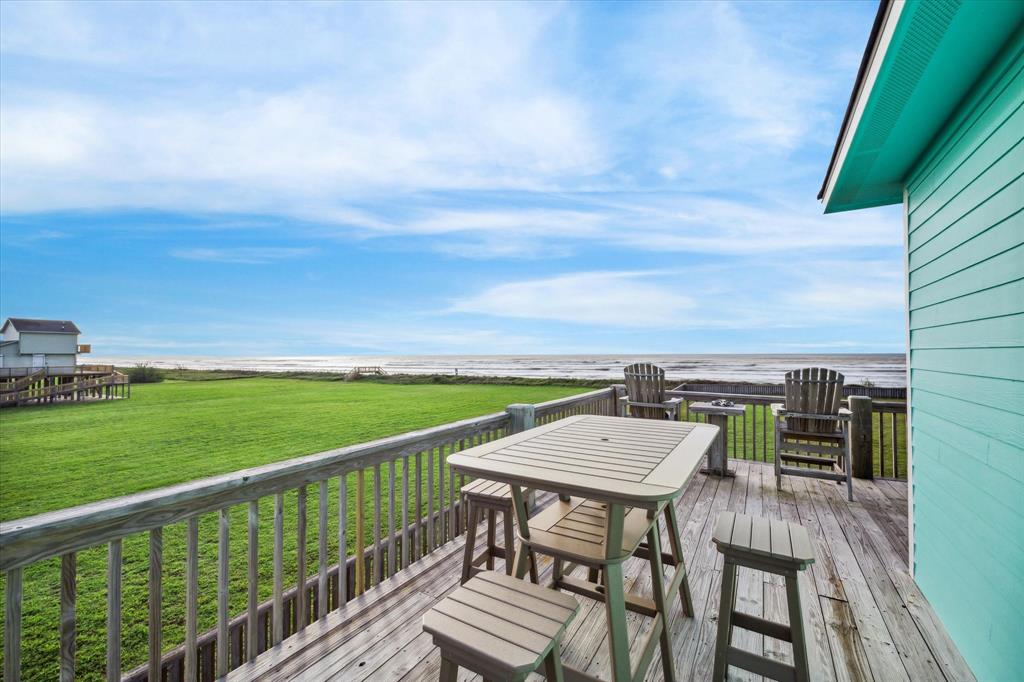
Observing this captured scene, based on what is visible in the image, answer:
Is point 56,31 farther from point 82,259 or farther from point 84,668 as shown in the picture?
point 82,259

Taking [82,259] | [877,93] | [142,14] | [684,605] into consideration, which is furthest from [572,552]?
[82,259]

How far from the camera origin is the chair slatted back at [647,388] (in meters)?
5.13

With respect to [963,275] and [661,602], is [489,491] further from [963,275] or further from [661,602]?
[963,275]

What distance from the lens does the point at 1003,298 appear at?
1.59 metres

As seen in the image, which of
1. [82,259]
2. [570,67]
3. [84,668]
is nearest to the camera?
[84,668]

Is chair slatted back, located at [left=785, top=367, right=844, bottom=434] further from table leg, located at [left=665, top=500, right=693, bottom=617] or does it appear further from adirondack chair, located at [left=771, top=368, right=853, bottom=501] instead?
table leg, located at [left=665, top=500, right=693, bottom=617]

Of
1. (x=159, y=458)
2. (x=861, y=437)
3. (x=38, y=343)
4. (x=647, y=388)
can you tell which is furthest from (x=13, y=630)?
(x=38, y=343)

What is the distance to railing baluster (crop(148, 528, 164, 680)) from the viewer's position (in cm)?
142

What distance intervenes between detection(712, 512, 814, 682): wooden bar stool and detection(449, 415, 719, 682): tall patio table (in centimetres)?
24

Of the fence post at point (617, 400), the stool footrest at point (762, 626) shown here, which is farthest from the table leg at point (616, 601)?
the fence post at point (617, 400)

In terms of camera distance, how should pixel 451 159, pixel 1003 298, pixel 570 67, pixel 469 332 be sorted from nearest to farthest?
pixel 1003 298 → pixel 570 67 → pixel 451 159 → pixel 469 332

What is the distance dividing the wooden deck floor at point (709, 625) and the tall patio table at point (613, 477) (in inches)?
12.2

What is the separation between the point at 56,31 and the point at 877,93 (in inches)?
457

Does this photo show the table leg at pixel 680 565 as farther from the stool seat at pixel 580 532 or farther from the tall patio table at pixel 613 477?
the stool seat at pixel 580 532
